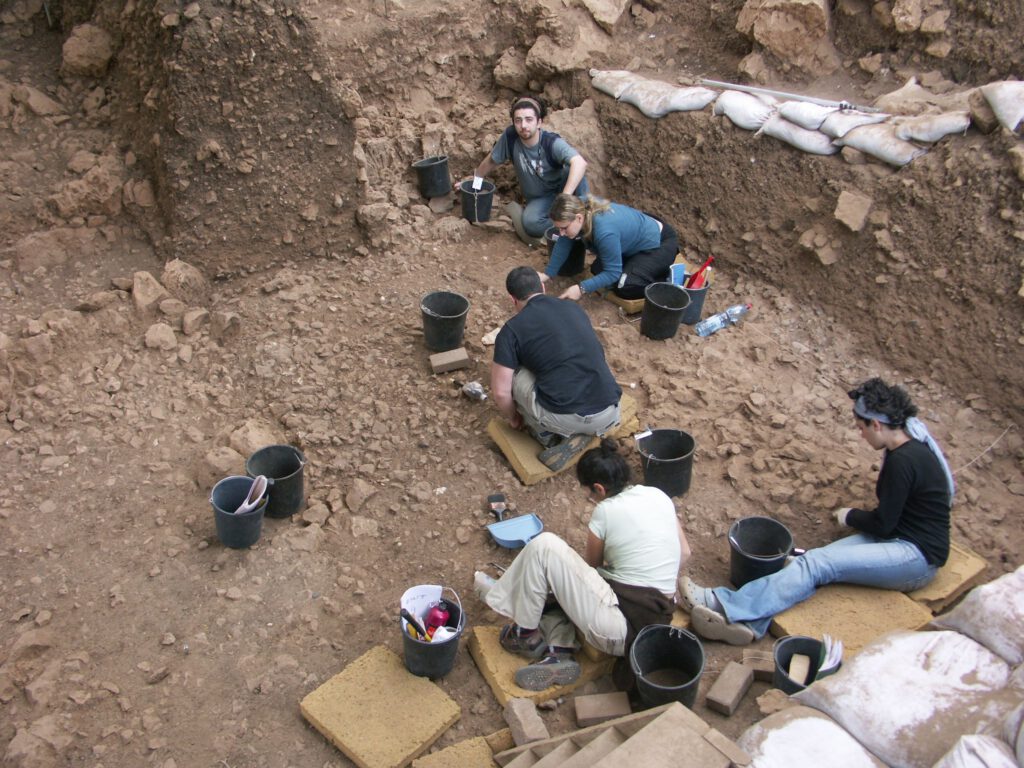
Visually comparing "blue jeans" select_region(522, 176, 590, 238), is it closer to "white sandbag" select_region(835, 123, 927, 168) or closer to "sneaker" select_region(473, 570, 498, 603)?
"white sandbag" select_region(835, 123, 927, 168)

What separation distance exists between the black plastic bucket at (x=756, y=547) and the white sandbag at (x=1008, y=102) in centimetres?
354

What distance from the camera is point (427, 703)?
420 cm

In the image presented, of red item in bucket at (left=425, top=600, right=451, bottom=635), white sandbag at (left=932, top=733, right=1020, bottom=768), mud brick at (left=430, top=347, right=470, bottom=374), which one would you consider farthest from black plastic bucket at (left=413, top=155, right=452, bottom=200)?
white sandbag at (left=932, top=733, right=1020, bottom=768)

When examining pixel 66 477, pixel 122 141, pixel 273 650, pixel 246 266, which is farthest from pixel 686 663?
pixel 122 141

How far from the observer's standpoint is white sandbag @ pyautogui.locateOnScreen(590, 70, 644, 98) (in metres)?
8.14

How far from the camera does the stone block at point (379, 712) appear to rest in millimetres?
3988

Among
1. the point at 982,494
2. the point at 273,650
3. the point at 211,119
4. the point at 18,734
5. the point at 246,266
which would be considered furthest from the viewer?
the point at 246,266

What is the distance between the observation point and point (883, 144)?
667 cm

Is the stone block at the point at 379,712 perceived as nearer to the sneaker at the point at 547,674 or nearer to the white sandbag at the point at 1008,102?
the sneaker at the point at 547,674

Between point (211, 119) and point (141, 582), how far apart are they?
11.4 feet

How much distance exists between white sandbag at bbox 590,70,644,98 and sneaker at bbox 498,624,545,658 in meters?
5.58

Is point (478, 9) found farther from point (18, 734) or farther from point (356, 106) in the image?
point (18, 734)

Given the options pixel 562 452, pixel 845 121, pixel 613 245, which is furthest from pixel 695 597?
pixel 845 121

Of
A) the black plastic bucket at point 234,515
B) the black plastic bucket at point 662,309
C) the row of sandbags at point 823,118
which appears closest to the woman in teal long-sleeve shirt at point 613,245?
the black plastic bucket at point 662,309
